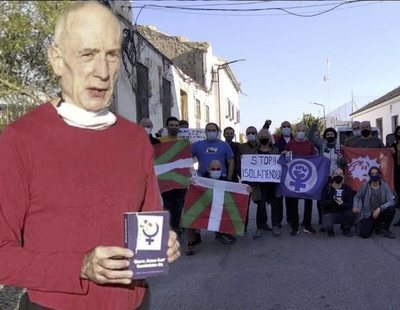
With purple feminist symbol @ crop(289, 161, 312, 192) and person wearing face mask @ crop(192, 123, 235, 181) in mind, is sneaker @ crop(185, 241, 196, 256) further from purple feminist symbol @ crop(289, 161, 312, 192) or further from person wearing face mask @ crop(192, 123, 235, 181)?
purple feminist symbol @ crop(289, 161, 312, 192)

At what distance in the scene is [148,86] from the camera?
1644 centimetres

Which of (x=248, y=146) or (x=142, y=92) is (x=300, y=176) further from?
(x=142, y=92)

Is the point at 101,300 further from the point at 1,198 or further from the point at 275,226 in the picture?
the point at 275,226

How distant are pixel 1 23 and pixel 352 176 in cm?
778

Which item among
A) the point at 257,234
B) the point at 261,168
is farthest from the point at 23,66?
the point at 257,234

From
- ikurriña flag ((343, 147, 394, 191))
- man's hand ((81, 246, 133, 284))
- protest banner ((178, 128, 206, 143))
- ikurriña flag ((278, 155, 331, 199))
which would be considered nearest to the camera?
man's hand ((81, 246, 133, 284))

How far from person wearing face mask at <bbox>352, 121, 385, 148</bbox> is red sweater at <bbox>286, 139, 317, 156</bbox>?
1100 mm

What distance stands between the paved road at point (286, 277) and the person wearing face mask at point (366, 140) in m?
2.11

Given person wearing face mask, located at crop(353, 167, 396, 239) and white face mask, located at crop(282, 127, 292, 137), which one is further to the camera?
white face mask, located at crop(282, 127, 292, 137)

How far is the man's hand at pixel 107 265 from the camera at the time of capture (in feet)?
5.23

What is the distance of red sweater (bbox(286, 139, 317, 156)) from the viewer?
973 cm

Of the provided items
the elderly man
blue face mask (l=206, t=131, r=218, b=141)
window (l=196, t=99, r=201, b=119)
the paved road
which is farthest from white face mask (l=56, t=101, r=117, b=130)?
window (l=196, t=99, r=201, b=119)

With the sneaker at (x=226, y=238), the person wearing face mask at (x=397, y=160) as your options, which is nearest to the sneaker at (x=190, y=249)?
the sneaker at (x=226, y=238)

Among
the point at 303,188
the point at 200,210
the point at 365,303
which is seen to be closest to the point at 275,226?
the point at 303,188
